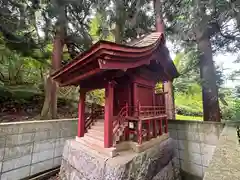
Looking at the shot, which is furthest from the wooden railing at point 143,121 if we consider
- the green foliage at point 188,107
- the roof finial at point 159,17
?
the green foliage at point 188,107

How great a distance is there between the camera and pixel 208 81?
13.7 ft

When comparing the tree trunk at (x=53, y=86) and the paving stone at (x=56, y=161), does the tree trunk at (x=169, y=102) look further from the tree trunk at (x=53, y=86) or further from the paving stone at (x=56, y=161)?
the tree trunk at (x=53, y=86)

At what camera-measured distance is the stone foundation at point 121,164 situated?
2.34 m

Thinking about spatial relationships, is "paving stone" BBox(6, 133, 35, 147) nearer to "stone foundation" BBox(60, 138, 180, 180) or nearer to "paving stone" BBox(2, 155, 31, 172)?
"paving stone" BBox(2, 155, 31, 172)

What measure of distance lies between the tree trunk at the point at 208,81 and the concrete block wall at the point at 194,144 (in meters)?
0.82

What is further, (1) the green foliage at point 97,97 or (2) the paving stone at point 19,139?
(1) the green foliage at point 97,97

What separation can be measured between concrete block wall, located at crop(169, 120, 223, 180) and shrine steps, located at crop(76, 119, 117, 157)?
2.33 m

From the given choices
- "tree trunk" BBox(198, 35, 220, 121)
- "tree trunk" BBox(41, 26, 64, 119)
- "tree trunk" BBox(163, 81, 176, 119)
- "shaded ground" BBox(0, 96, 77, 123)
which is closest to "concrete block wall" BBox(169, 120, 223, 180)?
"tree trunk" BBox(163, 81, 176, 119)

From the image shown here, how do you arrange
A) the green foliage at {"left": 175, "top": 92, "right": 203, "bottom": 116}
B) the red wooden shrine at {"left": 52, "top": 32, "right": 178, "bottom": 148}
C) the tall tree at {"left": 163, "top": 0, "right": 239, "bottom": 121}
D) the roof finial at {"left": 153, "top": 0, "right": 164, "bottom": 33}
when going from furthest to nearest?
1. the green foliage at {"left": 175, "top": 92, "right": 203, "bottom": 116}
2. the roof finial at {"left": 153, "top": 0, "right": 164, "bottom": 33}
3. the tall tree at {"left": 163, "top": 0, "right": 239, "bottom": 121}
4. the red wooden shrine at {"left": 52, "top": 32, "right": 178, "bottom": 148}

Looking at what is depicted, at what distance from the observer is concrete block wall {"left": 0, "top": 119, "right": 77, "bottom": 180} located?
3197 mm

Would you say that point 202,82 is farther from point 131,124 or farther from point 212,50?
point 131,124

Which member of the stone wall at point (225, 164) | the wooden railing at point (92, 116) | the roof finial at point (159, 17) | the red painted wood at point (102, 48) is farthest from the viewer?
the roof finial at point (159, 17)

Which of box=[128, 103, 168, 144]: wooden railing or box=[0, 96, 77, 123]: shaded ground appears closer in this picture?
box=[128, 103, 168, 144]: wooden railing

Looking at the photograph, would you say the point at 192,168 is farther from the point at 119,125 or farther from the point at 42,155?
the point at 42,155
